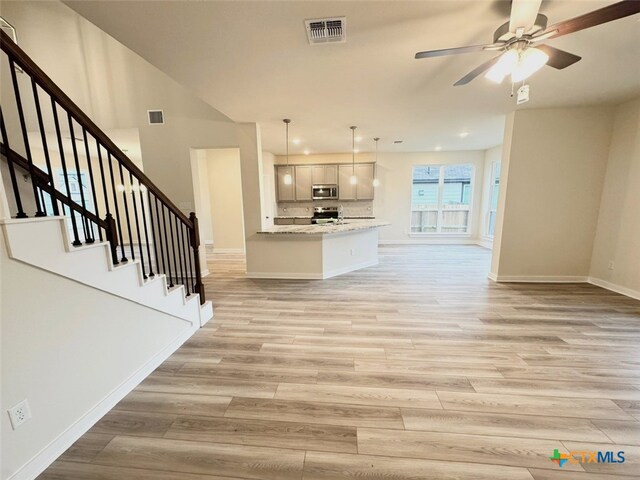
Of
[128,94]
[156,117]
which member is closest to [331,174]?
[156,117]

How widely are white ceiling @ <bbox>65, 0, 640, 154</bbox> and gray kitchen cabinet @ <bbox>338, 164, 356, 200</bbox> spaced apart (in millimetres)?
2878

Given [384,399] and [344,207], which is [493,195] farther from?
[384,399]

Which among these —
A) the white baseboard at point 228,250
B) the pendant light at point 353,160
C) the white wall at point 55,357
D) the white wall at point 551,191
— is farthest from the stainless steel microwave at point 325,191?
the white wall at point 55,357

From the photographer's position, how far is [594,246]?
3975 mm

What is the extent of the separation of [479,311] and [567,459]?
189 cm

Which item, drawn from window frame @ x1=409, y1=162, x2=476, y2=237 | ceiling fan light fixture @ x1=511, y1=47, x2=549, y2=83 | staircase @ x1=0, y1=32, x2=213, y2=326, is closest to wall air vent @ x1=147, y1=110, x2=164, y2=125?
staircase @ x1=0, y1=32, x2=213, y2=326

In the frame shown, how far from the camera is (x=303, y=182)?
711 cm

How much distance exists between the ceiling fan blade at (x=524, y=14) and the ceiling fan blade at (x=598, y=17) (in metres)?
0.13

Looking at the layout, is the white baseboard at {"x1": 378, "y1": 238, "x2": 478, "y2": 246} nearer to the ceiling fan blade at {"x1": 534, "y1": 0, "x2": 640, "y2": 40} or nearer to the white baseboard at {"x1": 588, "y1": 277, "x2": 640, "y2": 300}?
the white baseboard at {"x1": 588, "y1": 277, "x2": 640, "y2": 300}

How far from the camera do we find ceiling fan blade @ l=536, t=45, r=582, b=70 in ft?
5.56

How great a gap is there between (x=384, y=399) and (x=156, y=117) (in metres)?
5.21

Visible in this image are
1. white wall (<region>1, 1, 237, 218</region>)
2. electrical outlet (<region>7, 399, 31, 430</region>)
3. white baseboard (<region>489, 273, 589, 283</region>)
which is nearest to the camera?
electrical outlet (<region>7, 399, 31, 430</region>)

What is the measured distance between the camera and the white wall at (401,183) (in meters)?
7.09

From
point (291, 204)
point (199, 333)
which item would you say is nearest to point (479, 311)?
point (199, 333)
